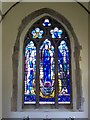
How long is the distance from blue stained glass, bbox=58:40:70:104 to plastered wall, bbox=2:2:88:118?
1.17 feet

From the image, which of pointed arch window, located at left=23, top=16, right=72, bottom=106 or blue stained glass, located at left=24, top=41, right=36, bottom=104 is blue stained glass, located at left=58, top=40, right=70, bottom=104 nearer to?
pointed arch window, located at left=23, top=16, right=72, bottom=106

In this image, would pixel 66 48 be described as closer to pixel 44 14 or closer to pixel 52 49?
pixel 52 49

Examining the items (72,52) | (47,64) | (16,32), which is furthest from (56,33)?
(16,32)

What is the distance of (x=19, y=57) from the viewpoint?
20.2 ft

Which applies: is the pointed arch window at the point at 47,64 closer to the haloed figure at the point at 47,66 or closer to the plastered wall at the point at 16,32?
the haloed figure at the point at 47,66

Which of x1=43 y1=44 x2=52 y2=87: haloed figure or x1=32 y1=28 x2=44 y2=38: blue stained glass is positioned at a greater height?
x1=32 y1=28 x2=44 y2=38: blue stained glass

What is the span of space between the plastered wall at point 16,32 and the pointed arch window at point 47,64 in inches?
11.8

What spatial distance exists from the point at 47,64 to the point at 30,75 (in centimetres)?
44

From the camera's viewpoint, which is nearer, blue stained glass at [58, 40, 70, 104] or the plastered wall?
the plastered wall

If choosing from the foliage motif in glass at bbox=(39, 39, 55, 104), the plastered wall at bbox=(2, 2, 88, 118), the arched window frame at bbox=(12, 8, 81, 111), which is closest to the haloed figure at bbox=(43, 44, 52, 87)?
the foliage motif in glass at bbox=(39, 39, 55, 104)

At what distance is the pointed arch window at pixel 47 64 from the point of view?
6.27 meters

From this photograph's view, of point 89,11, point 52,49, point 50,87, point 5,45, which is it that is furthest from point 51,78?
point 89,11

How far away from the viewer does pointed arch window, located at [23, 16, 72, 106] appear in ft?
20.6

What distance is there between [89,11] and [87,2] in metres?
0.25
